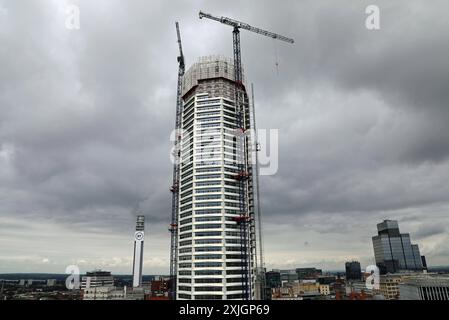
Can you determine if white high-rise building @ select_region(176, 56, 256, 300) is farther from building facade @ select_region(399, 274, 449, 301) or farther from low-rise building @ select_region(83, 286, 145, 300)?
building facade @ select_region(399, 274, 449, 301)

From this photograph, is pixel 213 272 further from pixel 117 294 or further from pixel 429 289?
pixel 429 289

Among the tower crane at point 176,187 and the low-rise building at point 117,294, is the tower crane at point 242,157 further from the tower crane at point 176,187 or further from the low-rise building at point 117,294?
the low-rise building at point 117,294

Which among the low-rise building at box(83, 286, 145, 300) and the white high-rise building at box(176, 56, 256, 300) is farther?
the low-rise building at box(83, 286, 145, 300)

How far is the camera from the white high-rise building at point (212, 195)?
8731 cm

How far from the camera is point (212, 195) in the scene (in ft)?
307

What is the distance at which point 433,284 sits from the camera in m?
120

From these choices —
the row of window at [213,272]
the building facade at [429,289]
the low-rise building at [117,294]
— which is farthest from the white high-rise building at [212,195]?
the building facade at [429,289]

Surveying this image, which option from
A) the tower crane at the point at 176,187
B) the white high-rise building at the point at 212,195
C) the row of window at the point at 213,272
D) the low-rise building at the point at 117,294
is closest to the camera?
the row of window at the point at 213,272

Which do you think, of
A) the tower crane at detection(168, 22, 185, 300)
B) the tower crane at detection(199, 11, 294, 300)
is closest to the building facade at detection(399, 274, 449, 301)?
the tower crane at detection(199, 11, 294, 300)

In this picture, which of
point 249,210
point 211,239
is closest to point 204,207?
point 211,239

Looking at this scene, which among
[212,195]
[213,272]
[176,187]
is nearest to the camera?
[213,272]

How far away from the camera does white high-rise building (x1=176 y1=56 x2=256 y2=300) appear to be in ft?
286

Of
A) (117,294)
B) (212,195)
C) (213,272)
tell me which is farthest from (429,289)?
(117,294)
